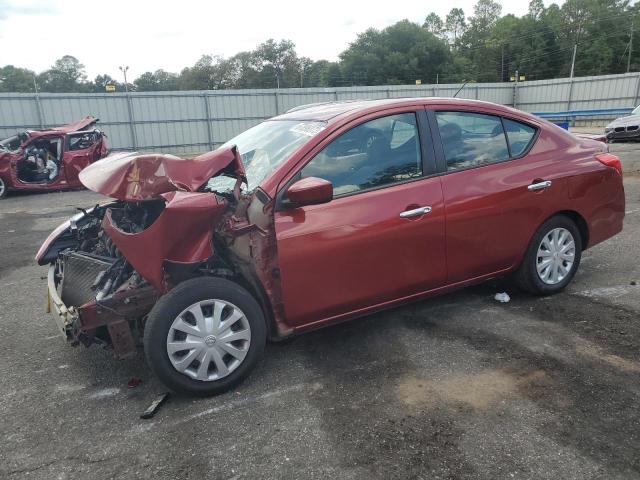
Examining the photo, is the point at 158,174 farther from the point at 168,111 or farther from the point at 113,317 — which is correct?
the point at 168,111

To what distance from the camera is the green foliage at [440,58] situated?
62594mm

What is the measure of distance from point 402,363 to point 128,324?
1.76 meters

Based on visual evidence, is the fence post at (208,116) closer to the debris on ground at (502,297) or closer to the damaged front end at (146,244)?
the debris on ground at (502,297)

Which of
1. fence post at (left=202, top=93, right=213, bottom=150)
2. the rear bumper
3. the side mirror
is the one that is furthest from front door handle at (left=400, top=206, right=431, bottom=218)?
fence post at (left=202, top=93, right=213, bottom=150)

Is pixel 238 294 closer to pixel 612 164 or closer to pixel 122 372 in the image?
pixel 122 372

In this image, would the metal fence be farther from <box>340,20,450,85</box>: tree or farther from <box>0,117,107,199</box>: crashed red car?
<box>340,20,450,85</box>: tree

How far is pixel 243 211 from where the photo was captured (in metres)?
3.14

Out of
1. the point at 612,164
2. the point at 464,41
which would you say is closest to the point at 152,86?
the point at 464,41

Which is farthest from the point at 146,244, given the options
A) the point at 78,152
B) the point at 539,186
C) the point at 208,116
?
the point at 208,116

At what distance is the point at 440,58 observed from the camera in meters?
63.3

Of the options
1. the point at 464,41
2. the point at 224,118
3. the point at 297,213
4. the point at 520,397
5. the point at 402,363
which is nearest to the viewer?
the point at 520,397

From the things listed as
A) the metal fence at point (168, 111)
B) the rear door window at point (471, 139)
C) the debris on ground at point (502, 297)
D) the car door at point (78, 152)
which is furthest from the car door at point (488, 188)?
the metal fence at point (168, 111)

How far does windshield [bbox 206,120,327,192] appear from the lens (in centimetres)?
336

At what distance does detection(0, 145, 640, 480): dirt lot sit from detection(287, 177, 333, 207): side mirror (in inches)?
44.9
